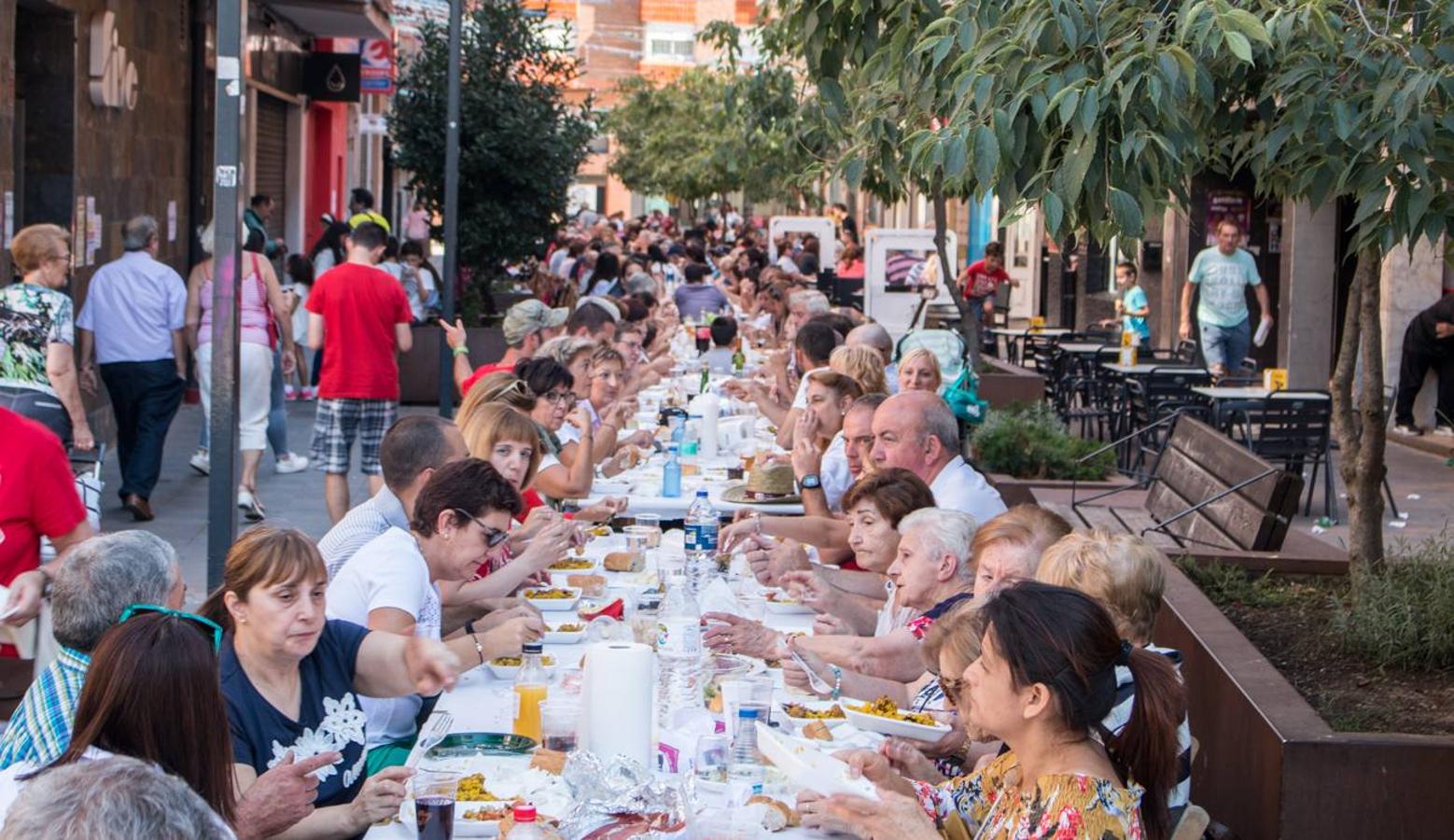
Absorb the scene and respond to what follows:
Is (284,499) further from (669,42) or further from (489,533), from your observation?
(669,42)

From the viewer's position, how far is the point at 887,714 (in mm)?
5023

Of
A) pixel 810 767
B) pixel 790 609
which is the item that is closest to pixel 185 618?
pixel 810 767

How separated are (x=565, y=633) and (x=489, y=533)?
2.01 feet

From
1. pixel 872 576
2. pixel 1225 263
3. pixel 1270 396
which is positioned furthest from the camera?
pixel 1225 263

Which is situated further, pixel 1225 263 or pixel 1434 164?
pixel 1225 263

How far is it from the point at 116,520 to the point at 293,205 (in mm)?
14818

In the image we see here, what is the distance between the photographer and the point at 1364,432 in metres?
7.14

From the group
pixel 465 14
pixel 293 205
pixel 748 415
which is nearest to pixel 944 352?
pixel 748 415

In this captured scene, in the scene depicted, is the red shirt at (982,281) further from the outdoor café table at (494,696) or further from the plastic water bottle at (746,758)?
the plastic water bottle at (746,758)

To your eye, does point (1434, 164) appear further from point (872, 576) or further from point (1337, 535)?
point (1337, 535)

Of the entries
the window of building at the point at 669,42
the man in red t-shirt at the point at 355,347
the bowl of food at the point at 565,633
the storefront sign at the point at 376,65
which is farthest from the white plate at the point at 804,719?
the window of building at the point at 669,42

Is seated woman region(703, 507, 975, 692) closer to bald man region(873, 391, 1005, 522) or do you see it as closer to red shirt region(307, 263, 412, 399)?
bald man region(873, 391, 1005, 522)

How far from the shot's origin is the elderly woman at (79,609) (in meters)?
3.91

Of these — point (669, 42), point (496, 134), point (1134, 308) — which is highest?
point (669, 42)
